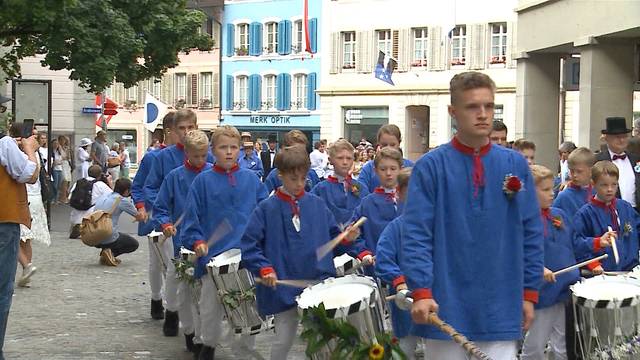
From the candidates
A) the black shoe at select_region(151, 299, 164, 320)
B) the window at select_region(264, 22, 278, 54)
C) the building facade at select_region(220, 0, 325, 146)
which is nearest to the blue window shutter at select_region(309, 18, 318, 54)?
the building facade at select_region(220, 0, 325, 146)

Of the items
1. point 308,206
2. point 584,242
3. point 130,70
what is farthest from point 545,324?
point 130,70

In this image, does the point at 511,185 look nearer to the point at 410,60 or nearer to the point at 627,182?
the point at 627,182

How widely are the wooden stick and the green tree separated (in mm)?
20561

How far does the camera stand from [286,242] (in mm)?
8258

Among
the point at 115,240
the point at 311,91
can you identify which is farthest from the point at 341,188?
the point at 311,91

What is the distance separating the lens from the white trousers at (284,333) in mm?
8248

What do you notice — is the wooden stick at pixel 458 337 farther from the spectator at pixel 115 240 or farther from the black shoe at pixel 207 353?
the spectator at pixel 115 240

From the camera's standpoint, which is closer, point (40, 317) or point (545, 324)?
point (545, 324)

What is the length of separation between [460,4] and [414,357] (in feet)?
150

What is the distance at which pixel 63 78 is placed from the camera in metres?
43.0

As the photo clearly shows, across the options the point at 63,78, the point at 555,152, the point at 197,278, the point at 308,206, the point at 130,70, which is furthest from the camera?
the point at 63,78

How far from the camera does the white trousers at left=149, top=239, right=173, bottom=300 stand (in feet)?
37.1

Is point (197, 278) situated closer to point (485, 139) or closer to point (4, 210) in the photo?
point (4, 210)

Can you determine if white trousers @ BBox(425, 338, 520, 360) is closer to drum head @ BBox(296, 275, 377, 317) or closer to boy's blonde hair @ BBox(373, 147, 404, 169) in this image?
drum head @ BBox(296, 275, 377, 317)
